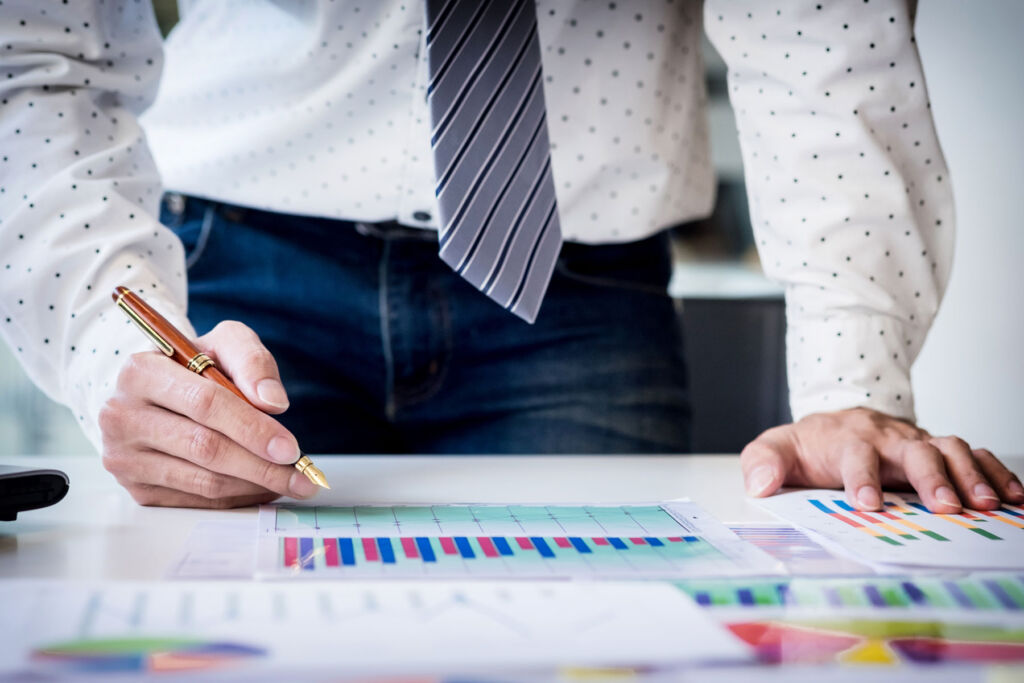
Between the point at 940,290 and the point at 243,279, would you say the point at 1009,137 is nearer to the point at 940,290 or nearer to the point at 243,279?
the point at 940,290

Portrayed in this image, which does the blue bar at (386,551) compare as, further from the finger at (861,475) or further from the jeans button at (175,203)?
the jeans button at (175,203)

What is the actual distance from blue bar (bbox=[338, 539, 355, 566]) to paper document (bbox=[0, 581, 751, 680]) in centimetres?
4

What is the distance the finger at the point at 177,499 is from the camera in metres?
Answer: 0.63

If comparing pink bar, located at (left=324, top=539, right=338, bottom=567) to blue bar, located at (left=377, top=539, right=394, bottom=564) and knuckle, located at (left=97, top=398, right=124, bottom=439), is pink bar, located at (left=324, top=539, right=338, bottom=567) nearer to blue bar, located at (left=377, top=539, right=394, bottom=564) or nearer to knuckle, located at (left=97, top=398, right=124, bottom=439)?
blue bar, located at (left=377, top=539, right=394, bottom=564)

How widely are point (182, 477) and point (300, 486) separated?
0.08 meters

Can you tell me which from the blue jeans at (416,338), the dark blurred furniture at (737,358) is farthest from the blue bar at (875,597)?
the dark blurred furniture at (737,358)

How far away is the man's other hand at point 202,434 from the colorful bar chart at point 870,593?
0.94ft

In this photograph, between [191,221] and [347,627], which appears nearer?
[347,627]

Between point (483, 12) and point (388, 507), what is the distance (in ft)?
1.31

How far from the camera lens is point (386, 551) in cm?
52

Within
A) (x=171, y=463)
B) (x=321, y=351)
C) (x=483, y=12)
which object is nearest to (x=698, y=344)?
(x=321, y=351)

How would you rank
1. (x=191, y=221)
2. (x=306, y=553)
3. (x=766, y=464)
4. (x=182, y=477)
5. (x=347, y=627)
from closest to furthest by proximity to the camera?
(x=347, y=627) → (x=306, y=553) → (x=182, y=477) → (x=766, y=464) → (x=191, y=221)

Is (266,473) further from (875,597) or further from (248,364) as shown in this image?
(875,597)

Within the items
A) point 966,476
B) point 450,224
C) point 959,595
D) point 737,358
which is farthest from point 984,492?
point 737,358
